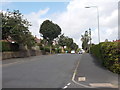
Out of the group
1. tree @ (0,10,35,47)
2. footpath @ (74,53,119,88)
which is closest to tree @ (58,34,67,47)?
tree @ (0,10,35,47)

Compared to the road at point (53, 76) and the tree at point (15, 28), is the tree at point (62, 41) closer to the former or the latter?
the tree at point (15, 28)

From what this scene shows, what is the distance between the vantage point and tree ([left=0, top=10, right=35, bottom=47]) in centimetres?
3803

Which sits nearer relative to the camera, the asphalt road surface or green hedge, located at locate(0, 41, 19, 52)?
the asphalt road surface

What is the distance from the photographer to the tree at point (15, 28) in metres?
38.0

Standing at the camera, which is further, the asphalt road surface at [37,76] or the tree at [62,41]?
the tree at [62,41]

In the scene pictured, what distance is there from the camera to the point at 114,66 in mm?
15977

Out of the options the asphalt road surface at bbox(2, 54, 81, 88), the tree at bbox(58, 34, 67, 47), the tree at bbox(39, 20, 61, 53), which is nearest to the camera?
the asphalt road surface at bbox(2, 54, 81, 88)

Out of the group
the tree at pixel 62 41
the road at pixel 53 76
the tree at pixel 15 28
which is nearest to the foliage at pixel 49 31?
the tree at pixel 62 41

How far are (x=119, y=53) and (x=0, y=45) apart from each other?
22.5 metres

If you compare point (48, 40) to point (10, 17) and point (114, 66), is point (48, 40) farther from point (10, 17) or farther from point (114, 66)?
point (114, 66)

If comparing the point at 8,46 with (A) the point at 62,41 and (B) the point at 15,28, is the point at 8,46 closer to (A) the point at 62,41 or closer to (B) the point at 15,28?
(B) the point at 15,28

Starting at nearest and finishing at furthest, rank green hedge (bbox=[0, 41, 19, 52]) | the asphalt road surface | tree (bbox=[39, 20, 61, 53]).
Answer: the asphalt road surface → green hedge (bbox=[0, 41, 19, 52]) → tree (bbox=[39, 20, 61, 53])

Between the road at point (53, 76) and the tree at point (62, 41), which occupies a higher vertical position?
the tree at point (62, 41)

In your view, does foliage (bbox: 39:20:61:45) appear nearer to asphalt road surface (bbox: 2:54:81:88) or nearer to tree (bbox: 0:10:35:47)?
tree (bbox: 0:10:35:47)
